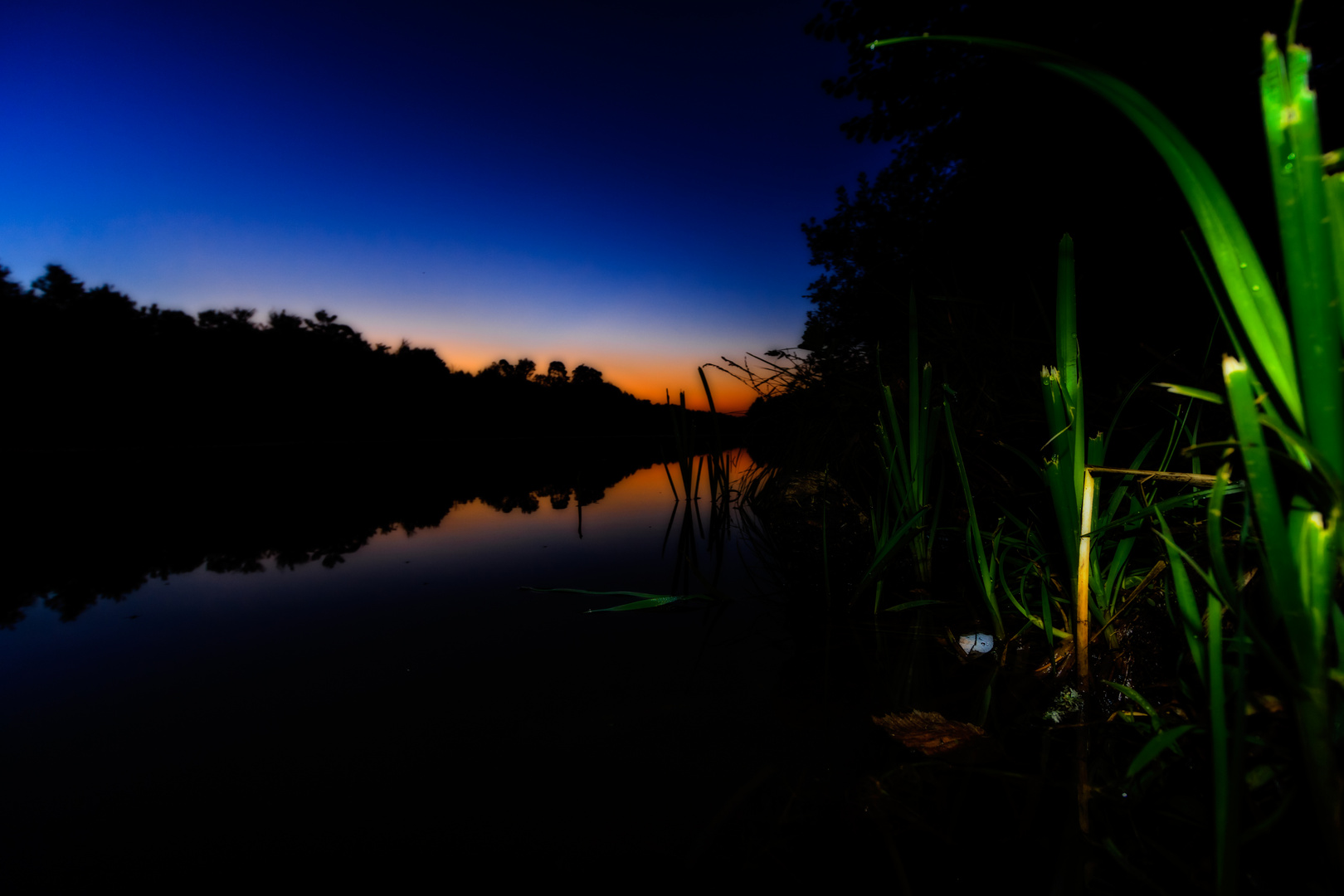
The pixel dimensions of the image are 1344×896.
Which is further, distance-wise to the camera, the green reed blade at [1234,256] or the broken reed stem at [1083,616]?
the broken reed stem at [1083,616]

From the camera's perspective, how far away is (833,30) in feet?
11.0

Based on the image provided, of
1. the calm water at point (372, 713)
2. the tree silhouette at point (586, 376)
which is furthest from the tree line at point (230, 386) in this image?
the calm water at point (372, 713)

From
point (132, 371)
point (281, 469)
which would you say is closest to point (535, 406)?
point (132, 371)

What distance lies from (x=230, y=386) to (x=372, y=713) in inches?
960

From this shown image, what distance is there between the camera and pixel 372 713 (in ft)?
2.44

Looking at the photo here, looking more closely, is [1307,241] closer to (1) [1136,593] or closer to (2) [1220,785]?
(2) [1220,785]

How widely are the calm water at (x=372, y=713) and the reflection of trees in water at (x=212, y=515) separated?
0.03m

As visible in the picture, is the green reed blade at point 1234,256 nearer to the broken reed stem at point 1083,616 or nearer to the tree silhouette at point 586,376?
the broken reed stem at point 1083,616

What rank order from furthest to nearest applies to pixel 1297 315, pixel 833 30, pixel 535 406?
1. pixel 535 406
2. pixel 833 30
3. pixel 1297 315

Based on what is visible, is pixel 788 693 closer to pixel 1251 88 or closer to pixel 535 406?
pixel 1251 88

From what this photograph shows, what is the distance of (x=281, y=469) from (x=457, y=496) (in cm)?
404

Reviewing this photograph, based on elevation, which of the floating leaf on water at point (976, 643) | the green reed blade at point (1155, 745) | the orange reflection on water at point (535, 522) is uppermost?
the orange reflection on water at point (535, 522)

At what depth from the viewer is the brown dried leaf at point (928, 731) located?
61cm

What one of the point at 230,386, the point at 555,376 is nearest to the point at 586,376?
the point at 555,376
